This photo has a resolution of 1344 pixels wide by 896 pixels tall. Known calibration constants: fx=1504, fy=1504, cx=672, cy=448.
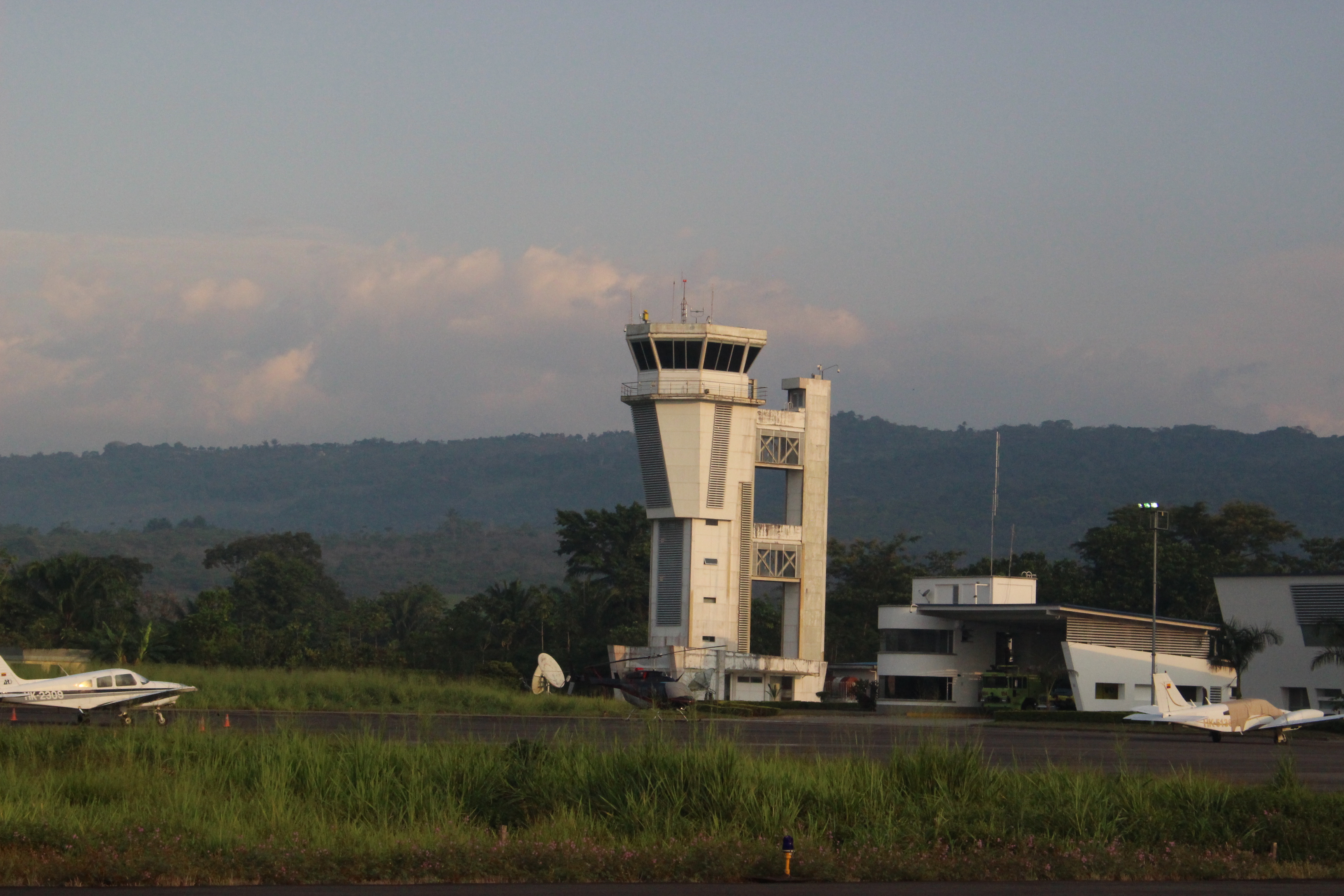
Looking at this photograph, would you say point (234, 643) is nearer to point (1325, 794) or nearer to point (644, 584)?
point (644, 584)

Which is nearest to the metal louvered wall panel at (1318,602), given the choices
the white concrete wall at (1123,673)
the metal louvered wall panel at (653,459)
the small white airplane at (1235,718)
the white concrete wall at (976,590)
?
the white concrete wall at (1123,673)

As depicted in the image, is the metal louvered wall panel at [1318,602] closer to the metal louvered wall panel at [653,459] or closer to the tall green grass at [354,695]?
the metal louvered wall panel at [653,459]

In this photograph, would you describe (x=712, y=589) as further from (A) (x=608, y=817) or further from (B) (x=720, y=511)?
(A) (x=608, y=817)

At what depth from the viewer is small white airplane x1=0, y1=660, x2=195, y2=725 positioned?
131ft

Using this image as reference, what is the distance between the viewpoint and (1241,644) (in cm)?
7012

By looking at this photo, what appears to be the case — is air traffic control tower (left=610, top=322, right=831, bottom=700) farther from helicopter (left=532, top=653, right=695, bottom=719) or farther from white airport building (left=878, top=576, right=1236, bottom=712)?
white airport building (left=878, top=576, right=1236, bottom=712)

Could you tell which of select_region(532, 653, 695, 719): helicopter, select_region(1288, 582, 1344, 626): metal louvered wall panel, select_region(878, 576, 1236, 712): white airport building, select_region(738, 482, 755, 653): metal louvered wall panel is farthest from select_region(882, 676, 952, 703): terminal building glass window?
select_region(1288, 582, 1344, 626): metal louvered wall panel

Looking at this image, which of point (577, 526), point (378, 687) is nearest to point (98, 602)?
point (577, 526)

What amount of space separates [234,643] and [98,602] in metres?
15.5

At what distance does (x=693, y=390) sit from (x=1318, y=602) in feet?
103

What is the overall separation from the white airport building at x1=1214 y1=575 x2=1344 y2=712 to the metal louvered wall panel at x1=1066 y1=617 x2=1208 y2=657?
3202 mm

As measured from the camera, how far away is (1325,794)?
20734 mm

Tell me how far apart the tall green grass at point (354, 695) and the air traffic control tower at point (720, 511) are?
50.9 ft

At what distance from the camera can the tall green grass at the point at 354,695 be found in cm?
5047
